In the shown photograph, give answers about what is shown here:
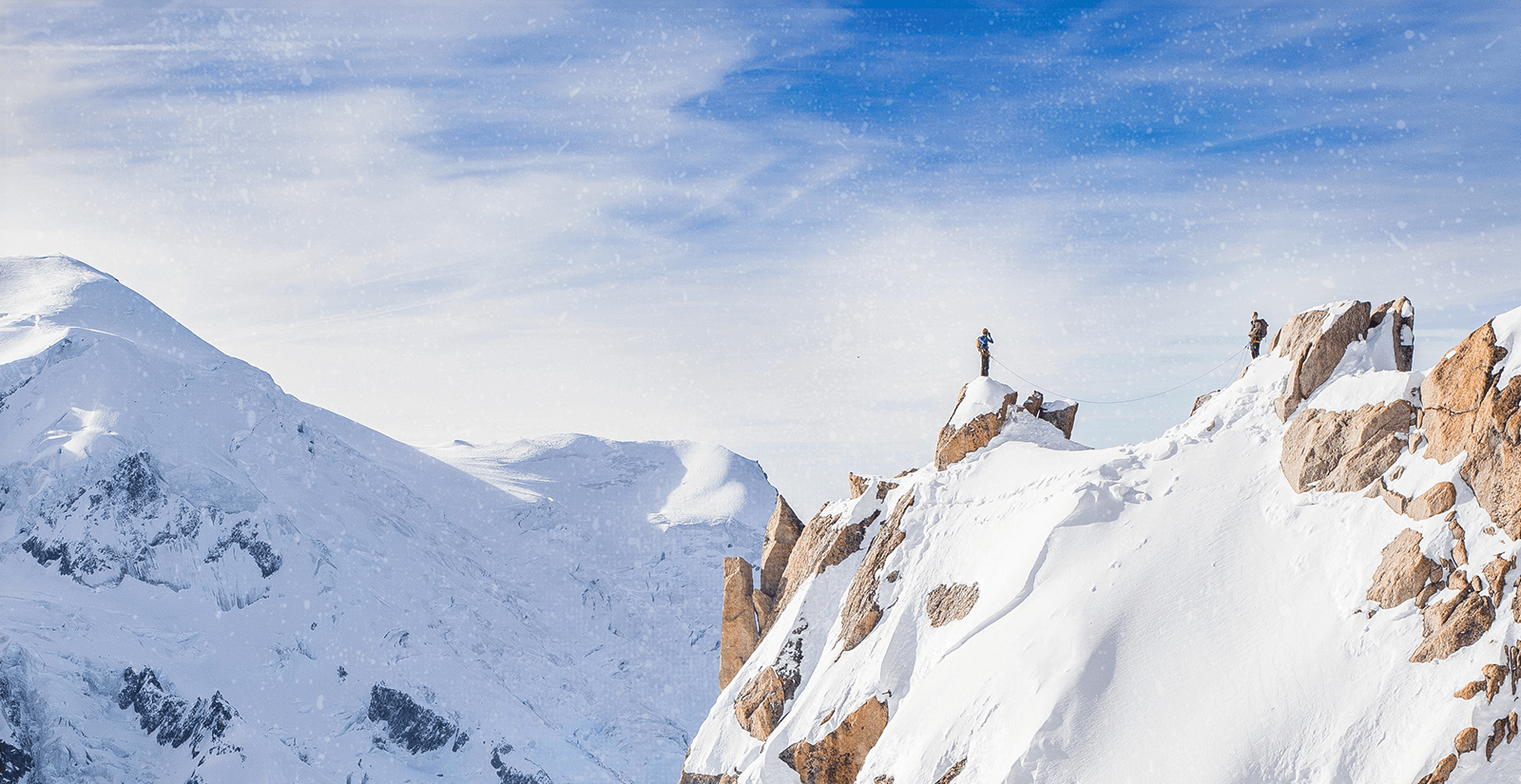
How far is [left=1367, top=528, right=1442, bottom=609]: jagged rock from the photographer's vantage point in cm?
2380

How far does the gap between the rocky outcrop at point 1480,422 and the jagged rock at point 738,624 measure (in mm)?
26663

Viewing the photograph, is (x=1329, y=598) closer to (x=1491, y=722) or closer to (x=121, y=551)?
(x=1491, y=722)

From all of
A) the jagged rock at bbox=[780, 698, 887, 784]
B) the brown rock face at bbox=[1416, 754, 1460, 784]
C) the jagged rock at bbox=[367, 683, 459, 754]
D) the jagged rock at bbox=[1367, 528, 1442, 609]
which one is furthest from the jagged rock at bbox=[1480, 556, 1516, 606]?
the jagged rock at bbox=[367, 683, 459, 754]

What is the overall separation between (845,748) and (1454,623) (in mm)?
17165

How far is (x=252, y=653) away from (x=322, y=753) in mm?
19753

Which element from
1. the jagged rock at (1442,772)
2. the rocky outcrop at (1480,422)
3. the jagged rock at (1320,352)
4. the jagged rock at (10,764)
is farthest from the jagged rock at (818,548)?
the jagged rock at (10,764)

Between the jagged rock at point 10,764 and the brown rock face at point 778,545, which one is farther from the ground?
the brown rock face at point 778,545

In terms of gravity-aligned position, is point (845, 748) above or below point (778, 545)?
below

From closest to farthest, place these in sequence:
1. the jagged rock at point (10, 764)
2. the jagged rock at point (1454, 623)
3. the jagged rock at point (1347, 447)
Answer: the jagged rock at point (1454, 623)
the jagged rock at point (1347, 447)
the jagged rock at point (10, 764)

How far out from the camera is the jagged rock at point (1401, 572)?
78.1 feet

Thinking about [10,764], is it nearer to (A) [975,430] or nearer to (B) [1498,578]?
(A) [975,430]

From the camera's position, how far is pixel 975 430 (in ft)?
134

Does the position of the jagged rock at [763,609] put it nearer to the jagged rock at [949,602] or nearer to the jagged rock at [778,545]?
the jagged rock at [778,545]

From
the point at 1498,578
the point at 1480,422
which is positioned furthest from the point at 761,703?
the point at 1480,422
